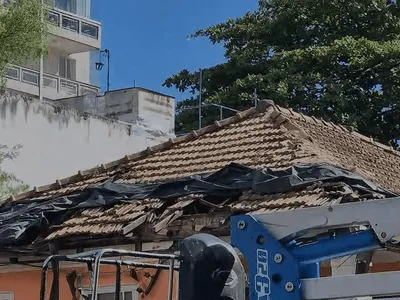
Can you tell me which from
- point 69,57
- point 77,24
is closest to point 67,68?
point 69,57

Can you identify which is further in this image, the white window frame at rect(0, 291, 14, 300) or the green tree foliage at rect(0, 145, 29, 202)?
the green tree foliage at rect(0, 145, 29, 202)

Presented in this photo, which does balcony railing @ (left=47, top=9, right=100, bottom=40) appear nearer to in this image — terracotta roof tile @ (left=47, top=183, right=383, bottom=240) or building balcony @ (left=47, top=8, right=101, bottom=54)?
building balcony @ (left=47, top=8, right=101, bottom=54)

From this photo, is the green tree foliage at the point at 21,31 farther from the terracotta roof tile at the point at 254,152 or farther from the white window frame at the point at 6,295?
the white window frame at the point at 6,295

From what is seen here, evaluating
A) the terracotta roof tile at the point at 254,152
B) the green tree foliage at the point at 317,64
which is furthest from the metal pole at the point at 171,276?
Result: the green tree foliage at the point at 317,64

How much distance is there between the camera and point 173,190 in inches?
501

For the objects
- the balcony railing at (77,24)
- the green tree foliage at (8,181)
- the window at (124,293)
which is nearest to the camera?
the window at (124,293)

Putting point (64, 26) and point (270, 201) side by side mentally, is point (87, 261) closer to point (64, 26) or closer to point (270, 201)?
point (270, 201)

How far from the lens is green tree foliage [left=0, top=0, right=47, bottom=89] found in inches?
602

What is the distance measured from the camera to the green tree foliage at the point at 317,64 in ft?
84.5

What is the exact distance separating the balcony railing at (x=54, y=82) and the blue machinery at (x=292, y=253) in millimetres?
30307

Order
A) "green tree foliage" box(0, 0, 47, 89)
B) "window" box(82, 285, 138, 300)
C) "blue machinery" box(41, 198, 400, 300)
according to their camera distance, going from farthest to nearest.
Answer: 1. "green tree foliage" box(0, 0, 47, 89)
2. "window" box(82, 285, 138, 300)
3. "blue machinery" box(41, 198, 400, 300)

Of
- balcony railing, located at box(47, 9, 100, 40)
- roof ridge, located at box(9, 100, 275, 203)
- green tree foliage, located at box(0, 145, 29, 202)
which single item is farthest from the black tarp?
balcony railing, located at box(47, 9, 100, 40)

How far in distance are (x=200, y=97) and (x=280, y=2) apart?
147 inches

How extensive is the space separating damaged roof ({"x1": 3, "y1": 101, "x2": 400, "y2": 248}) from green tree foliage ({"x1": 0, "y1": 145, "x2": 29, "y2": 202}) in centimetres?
239
